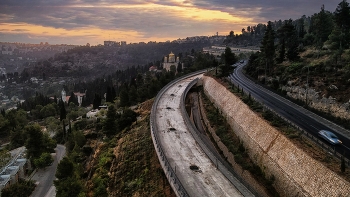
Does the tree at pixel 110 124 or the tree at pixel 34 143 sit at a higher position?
the tree at pixel 110 124

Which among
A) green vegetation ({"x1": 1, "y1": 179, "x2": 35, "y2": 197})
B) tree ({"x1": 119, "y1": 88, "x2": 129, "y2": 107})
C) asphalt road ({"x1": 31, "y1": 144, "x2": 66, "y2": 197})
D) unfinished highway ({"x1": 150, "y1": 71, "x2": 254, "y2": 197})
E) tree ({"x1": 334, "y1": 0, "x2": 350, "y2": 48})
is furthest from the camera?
tree ({"x1": 119, "y1": 88, "x2": 129, "y2": 107})

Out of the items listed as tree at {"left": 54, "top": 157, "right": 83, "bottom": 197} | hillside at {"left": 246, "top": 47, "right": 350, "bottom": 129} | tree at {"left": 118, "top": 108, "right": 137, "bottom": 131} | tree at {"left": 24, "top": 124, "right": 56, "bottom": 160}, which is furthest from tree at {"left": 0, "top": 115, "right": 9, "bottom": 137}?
hillside at {"left": 246, "top": 47, "right": 350, "bottom": 129}

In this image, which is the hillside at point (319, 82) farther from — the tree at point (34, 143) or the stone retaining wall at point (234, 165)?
the tree at point (34, 143)

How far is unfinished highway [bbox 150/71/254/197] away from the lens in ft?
73.5

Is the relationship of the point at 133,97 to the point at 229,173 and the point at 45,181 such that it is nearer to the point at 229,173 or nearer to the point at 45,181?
the point at 45,181

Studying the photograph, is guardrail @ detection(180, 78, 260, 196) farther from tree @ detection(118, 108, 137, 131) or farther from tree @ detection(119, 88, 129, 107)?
tree @ detection(119, 88, 129, 107)

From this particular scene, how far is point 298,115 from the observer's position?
33531 millimetres

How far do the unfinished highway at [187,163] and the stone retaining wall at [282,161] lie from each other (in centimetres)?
354

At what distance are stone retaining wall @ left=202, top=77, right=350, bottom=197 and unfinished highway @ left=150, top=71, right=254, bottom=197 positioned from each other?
354 cm

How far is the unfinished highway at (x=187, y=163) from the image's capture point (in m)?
22.4

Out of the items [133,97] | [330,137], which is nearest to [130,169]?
[330,137]

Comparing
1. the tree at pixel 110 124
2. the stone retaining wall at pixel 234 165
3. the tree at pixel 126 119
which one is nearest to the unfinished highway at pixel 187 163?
the stone retaining wall at pixel 234 165

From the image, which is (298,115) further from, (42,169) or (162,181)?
(42,169)

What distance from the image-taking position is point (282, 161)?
23828 millimetres
